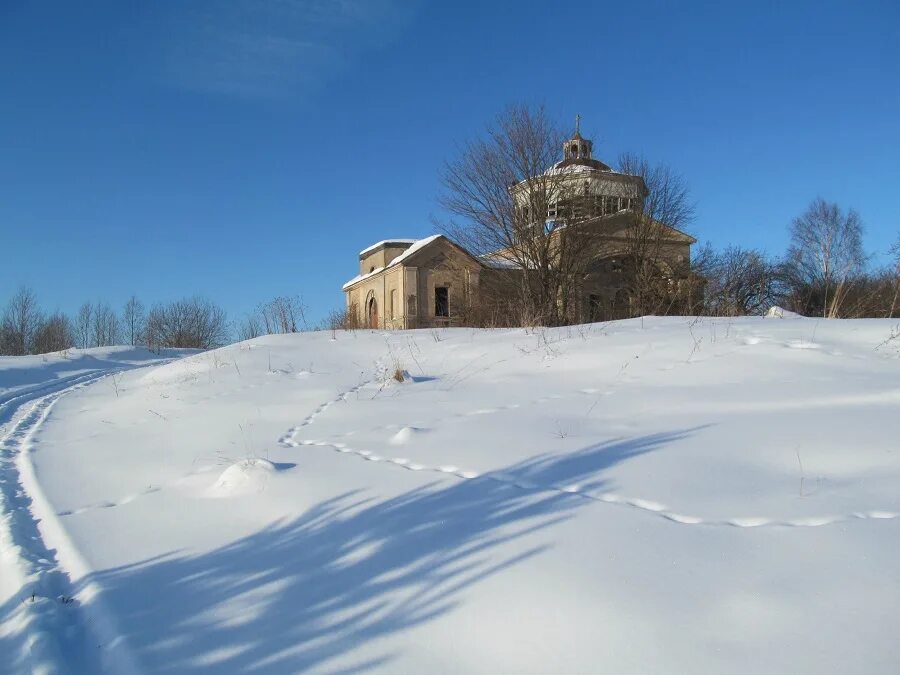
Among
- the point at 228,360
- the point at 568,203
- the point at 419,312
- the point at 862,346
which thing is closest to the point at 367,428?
the point at 862,346

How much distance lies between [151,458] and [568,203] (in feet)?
67.3

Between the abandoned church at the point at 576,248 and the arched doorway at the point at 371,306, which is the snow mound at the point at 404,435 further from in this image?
the arched doorway at the point at 371,306

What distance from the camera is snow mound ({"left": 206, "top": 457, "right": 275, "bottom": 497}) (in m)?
4.22

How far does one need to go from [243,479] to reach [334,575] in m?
1.62

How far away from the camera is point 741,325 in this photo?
8016mm

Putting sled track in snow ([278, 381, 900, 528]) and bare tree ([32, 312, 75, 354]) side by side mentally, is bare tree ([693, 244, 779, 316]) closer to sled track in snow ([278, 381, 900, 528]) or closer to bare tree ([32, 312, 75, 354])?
sled track in snow ([278, 381, 900, 528])

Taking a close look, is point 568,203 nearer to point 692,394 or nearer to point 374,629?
point 692,394

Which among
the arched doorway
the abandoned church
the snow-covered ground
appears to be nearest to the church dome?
the abandoned church

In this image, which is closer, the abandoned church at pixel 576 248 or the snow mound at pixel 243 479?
the snow mound at pixel 243 479

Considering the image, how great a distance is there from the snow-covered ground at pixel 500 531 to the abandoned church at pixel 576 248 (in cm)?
1420

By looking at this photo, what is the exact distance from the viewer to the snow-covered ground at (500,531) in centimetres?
230

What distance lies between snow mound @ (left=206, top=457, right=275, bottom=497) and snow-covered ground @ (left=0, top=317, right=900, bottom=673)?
2 cm

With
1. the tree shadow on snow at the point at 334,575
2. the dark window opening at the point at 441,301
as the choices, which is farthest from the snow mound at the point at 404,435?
the dark window opening at the point at 441,301

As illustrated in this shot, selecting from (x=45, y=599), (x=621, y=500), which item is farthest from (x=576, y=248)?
(x=45, y=599)
